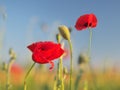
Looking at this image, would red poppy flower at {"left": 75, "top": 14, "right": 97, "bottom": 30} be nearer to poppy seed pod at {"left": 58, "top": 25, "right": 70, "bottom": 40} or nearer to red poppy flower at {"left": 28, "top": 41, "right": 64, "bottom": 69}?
poppy seed pod at {"left": 58, "top": 25, "right": 70, "bottom": 40}

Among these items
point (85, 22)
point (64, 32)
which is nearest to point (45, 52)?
point (64, 32)

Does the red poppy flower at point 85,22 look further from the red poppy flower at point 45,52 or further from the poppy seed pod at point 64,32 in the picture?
the red poppy flower at point 45,52

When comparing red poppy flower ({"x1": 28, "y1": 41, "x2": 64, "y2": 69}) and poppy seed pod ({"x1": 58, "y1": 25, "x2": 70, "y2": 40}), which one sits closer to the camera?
red poppy flower ({"x1": 28, "y1": 41, "x2": 64, "y2": 69})

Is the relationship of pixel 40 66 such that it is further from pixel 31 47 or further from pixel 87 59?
pixel 31 47

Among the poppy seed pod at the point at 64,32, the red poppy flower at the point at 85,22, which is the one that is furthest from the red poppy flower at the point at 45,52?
the red poppy flower at the point at 85,22

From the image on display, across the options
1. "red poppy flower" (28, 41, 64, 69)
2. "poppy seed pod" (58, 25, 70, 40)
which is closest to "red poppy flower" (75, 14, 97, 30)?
"poppy seed pod" (58, 25, 70, 40)

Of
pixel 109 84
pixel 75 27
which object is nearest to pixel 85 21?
pixel 75 27

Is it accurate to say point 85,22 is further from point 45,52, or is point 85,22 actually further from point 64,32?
point 45,52
